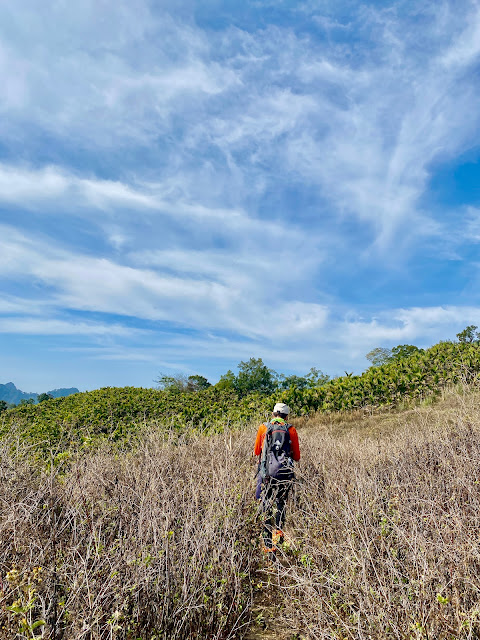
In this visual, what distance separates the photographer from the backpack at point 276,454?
5832 millimetres

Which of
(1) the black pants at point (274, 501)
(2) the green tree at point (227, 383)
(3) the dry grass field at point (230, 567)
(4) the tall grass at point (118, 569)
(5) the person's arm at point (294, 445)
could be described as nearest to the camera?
(4) the tall grass at point (118, 569)

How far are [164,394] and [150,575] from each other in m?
26.0

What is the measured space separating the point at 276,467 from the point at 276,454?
0.62 ft

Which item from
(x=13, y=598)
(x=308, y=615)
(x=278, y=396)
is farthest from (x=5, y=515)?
(x=278, y=396)

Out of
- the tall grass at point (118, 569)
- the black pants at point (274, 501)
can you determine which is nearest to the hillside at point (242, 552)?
A: the tall grass at point (118, 569)

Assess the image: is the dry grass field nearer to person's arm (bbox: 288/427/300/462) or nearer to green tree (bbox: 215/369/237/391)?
person's arm (bbox: 288/427/300/462)

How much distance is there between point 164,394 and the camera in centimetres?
2853

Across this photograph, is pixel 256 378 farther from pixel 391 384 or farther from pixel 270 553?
pixel 270 553

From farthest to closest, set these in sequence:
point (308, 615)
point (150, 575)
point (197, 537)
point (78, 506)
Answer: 1. point (78, 506)
2. point (197, 537)
3. point (308, 615)
4. point (150, 575)

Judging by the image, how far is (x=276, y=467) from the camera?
581 cm

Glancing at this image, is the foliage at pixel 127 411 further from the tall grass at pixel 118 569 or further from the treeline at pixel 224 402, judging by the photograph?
the tall grass at pixel 118 569

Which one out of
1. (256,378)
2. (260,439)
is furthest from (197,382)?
(260,439)

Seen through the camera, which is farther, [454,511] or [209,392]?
[209,392]

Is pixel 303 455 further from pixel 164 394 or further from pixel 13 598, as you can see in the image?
pixel 164 394
